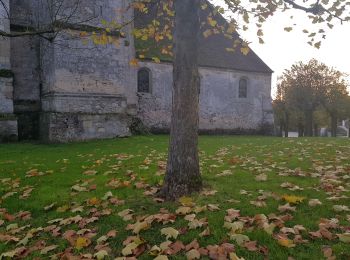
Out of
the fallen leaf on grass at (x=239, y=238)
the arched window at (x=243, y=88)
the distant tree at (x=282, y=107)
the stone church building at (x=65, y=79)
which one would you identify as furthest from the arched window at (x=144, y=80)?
the distant tree at (x=282, y=107)

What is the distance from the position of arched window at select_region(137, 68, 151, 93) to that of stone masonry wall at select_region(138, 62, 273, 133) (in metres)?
0.31

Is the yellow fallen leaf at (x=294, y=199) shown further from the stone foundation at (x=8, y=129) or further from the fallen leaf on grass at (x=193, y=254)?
the stone foundation at (x=8, y=129)

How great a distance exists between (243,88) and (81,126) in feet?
48.9

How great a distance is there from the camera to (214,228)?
439cm

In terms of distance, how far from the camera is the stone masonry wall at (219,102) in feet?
75.0

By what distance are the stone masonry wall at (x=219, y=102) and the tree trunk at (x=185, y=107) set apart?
1650 cm

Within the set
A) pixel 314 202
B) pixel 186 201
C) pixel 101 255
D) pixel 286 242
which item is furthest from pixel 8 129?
pixel 286 242

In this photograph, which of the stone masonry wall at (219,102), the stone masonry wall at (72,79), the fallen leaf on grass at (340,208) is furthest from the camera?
the stone masonry wall at (219,102)

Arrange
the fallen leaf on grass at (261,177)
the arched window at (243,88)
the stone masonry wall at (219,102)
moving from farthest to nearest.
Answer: the arched window at (243,88)
the stone masonry wall at (219,102)
the fallen leaf on grass at (261,177)

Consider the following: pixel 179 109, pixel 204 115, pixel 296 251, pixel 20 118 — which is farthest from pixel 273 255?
pixel 204 115

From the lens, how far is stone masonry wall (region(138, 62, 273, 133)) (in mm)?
22875

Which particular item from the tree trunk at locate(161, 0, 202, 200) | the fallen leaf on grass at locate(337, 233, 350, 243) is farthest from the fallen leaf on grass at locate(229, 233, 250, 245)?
the tree trunk at locate(161, 0, 202, 200)

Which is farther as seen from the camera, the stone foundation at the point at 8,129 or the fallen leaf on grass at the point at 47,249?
the stone foundation at the point at 8,129

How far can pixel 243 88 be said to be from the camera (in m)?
27.4
